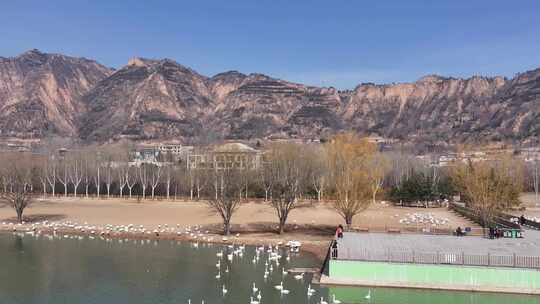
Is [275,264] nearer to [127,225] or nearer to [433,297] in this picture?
[433,297]

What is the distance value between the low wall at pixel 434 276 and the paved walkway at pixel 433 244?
0.93 m

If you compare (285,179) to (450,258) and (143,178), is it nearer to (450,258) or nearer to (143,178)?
(450,258)

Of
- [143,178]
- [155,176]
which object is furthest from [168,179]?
[155,176]

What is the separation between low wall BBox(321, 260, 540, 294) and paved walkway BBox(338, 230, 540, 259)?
93 cm

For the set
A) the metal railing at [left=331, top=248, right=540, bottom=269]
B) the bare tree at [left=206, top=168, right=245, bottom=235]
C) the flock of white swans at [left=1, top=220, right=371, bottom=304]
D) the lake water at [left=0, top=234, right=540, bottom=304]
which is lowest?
the lake water at [left=0, top=234, right=540, bottom=304]

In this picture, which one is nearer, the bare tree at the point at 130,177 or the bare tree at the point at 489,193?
the bare tree at the point at 489,193

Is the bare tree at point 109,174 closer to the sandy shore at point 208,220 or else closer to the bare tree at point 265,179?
the sandy shore at point 208,220

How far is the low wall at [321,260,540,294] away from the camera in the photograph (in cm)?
2559

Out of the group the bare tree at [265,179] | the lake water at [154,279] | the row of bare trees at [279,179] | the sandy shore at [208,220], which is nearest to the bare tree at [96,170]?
the row of bare trees at [279,179]

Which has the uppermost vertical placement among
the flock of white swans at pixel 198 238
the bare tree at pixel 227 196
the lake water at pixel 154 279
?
the bare tree at pixel 227 196

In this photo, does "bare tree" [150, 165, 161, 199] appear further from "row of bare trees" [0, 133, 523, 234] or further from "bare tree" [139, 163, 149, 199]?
"bare tree" [139, 163, 149, 199]

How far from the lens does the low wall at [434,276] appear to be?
2559cm

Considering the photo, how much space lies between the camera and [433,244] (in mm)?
32250

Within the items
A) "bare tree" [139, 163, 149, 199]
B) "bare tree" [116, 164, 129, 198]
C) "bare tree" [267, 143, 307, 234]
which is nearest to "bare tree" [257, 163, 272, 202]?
"bare tree" [267, 143, 307, 234]
